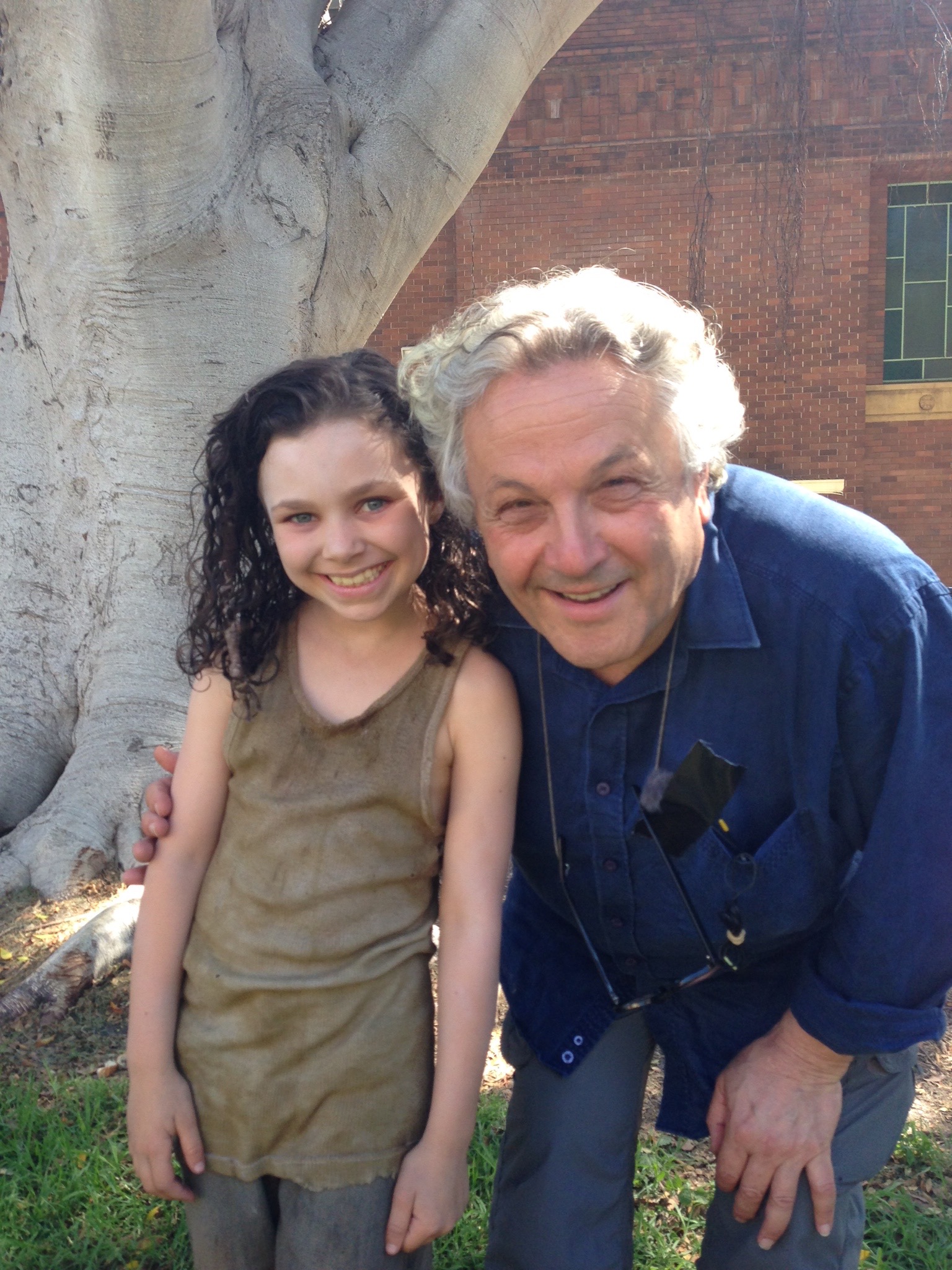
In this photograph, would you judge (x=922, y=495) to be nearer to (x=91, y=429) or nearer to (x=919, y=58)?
(x=919, y=58)

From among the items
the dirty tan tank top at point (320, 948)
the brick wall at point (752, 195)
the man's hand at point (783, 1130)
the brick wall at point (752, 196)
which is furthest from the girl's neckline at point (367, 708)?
the brick wall at point (752, 195)

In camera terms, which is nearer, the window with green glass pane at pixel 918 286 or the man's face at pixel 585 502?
the man's face at pixel 585 502

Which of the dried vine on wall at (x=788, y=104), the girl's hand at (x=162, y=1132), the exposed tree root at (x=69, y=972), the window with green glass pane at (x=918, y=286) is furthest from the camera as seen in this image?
the window with green glass pane at (x=918, y=286)

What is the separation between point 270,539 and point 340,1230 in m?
1.21

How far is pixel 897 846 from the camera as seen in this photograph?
1818mm

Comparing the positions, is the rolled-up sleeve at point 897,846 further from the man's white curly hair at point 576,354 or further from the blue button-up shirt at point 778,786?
the man's white curly hair at point 576,354

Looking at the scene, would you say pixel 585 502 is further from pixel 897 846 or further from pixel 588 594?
pixel 897 846

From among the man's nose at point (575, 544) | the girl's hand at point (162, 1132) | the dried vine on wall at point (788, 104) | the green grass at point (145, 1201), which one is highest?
the dried vine on wall at point (788, 104)

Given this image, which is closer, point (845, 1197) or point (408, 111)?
point (845, 1197)

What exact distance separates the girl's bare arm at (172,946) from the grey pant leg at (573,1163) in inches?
24.7

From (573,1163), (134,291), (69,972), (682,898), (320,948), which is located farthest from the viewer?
(134,291)

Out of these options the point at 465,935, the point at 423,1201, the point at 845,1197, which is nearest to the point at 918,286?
the point at 845,1197

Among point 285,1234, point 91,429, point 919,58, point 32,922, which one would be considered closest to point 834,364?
point 919,58

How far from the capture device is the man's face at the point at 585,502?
69.8 inches
